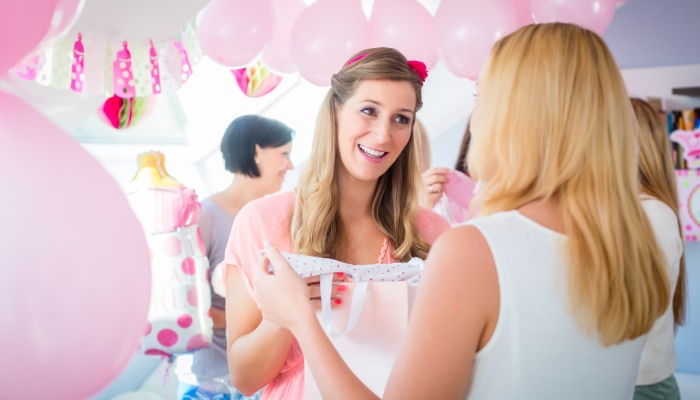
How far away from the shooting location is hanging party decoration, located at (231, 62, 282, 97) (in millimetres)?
4090

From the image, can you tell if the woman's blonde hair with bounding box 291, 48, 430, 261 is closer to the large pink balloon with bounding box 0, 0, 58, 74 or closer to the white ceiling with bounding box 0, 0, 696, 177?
the large pink balloon with bounding box 0, 0, 58, 74

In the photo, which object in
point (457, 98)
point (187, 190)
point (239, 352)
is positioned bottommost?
point (239, 352)

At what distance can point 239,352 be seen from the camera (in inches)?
59.2

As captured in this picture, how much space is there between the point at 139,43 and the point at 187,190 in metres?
0.64

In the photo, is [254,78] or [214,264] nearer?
[214,264]

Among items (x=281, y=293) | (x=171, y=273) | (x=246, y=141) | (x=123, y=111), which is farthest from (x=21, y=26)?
(x=123, y=111)

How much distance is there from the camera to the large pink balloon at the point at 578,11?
8.23ft

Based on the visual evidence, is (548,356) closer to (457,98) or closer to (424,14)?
(424,14)

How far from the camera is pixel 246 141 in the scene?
298cm

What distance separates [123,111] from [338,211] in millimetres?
2057

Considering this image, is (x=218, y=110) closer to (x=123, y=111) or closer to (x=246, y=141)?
(x=123, y=111)

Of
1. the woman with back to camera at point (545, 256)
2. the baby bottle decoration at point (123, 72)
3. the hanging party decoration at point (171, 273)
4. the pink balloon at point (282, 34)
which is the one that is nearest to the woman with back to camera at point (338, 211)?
the woman with back to camera at point (545, 256)

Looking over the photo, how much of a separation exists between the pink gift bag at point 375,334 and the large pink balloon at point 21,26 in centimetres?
67

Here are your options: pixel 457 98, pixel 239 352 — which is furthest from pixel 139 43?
pixel 457 98
